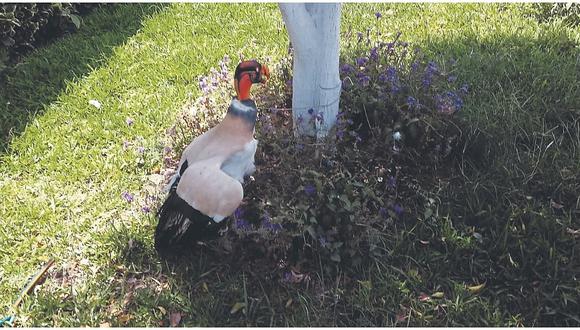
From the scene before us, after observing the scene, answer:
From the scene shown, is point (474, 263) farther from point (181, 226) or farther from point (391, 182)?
point (181, 226)

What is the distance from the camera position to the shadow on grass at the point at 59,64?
4.41 m

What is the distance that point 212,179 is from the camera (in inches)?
102

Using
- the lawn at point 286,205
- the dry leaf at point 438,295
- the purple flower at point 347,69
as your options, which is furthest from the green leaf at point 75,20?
the dry leaf at point 438,295

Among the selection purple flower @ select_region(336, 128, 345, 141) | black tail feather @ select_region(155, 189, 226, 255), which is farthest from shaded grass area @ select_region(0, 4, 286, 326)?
purple flower @ select_region(336, 128, 345, 141)

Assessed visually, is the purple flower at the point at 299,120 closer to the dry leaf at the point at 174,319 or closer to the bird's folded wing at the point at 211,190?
the bird's folded wing at the point at 211,190

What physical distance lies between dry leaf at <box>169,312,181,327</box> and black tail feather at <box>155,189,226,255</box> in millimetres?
324

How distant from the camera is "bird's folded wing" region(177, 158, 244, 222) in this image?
2.58 meters

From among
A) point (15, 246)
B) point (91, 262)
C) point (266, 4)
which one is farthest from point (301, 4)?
point (266, 4)

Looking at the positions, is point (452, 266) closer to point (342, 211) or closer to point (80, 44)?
point (342, 211)

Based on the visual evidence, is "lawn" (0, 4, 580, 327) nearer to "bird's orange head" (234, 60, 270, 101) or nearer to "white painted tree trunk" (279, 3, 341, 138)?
"white painted tree trunk" (279, 3, 341, 138)

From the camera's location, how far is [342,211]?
111 inches

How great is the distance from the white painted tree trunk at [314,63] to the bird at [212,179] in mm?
322

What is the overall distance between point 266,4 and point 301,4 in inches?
116

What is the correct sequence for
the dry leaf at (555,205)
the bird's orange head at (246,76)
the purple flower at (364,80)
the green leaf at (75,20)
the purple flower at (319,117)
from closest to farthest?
the bird's orange head at (246,76)
the dry leaf at (555,205)
the purple flower at (319,117)
the purple flower at (364,80)
the green leaf at (75,20)
